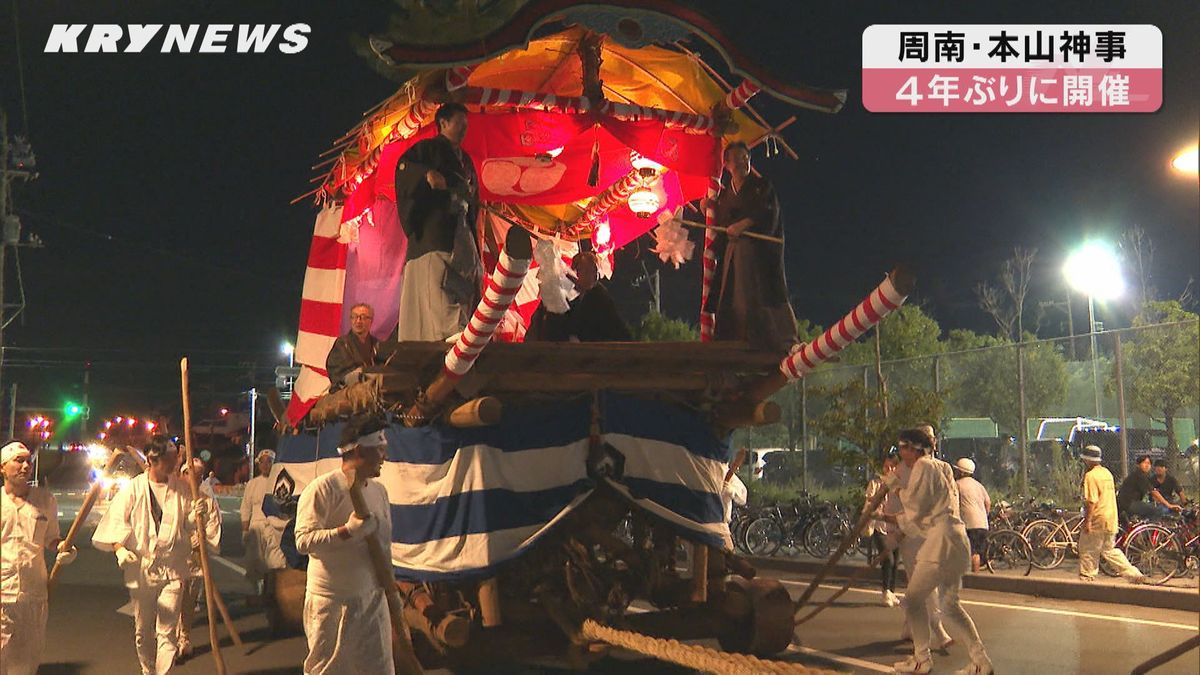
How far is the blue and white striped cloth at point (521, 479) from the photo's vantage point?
7.48 metres

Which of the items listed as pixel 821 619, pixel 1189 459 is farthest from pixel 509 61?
pixel 1189 459

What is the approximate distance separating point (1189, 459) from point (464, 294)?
13235 mm

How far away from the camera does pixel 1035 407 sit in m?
19.1

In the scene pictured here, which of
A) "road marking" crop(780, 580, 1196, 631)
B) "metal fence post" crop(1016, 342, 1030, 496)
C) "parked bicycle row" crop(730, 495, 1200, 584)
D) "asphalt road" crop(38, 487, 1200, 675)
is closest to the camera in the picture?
"asphalt road" crop(38, 487, 1200, 675)

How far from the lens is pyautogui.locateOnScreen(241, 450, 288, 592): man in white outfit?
39.9ft

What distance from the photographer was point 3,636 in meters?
7.82

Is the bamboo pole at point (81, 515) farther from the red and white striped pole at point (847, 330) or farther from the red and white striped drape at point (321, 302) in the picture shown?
the red and white striped pole at point (847, 330)

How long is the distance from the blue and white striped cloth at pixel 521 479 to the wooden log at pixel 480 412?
38 cm

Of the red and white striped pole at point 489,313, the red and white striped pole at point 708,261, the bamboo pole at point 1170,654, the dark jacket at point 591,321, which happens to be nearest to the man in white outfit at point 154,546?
the red and white striped pole at point 489,313

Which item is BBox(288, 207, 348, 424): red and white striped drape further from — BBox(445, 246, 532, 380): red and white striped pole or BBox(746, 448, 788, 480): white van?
BBox(746, 448, 788, 480): white van

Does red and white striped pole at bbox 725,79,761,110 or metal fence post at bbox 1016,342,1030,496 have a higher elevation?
red and white striped pole at bbox 725,79,761,110

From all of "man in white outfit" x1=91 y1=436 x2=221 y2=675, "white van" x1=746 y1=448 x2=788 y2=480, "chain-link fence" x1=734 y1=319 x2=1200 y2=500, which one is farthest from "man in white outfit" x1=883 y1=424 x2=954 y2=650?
"white van" x1=746 y1=448 x2=788 y2=480

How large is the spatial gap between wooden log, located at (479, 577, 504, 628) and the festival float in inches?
0.6

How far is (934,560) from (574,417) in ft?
10.5
